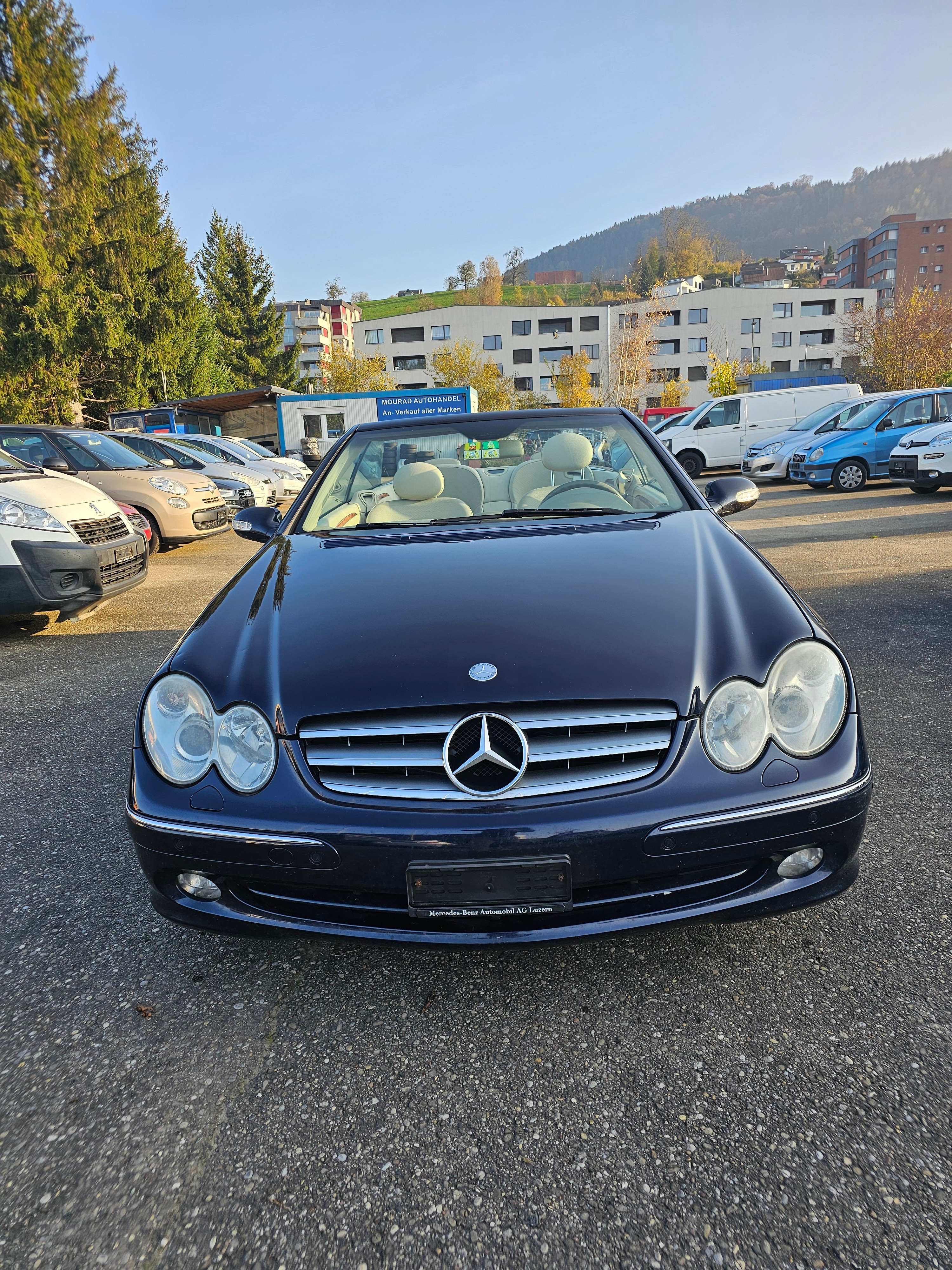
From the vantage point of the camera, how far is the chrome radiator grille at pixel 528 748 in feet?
5.45

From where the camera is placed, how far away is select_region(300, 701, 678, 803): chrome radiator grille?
166 cm

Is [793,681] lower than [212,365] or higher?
lower

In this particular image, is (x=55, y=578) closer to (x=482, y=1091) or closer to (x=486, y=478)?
(x=486, y=478)

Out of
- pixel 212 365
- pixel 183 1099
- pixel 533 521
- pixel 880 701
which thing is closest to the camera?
pixel 183 1099

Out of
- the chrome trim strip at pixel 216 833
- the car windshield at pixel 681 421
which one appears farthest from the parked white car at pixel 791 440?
the chrome trim strip at pixel 216 833

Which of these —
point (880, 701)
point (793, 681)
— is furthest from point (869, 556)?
point (793, 681)

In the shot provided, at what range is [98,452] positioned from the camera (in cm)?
900

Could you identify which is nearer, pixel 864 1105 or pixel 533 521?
pixel 864 1105

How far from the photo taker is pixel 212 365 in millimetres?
41406

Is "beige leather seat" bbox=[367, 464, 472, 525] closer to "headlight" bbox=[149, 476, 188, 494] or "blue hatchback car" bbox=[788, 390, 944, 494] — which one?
"headlight" bbox=[149, 476, 188, 494]

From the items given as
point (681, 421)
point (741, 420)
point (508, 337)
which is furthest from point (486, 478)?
point (508, 337)

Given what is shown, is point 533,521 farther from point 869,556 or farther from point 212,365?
point 212,365

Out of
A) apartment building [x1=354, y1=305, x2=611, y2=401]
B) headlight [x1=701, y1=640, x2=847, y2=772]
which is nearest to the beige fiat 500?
headlight [x1=701, y1=640, x2=847, y2=772]

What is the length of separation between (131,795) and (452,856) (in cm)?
77
